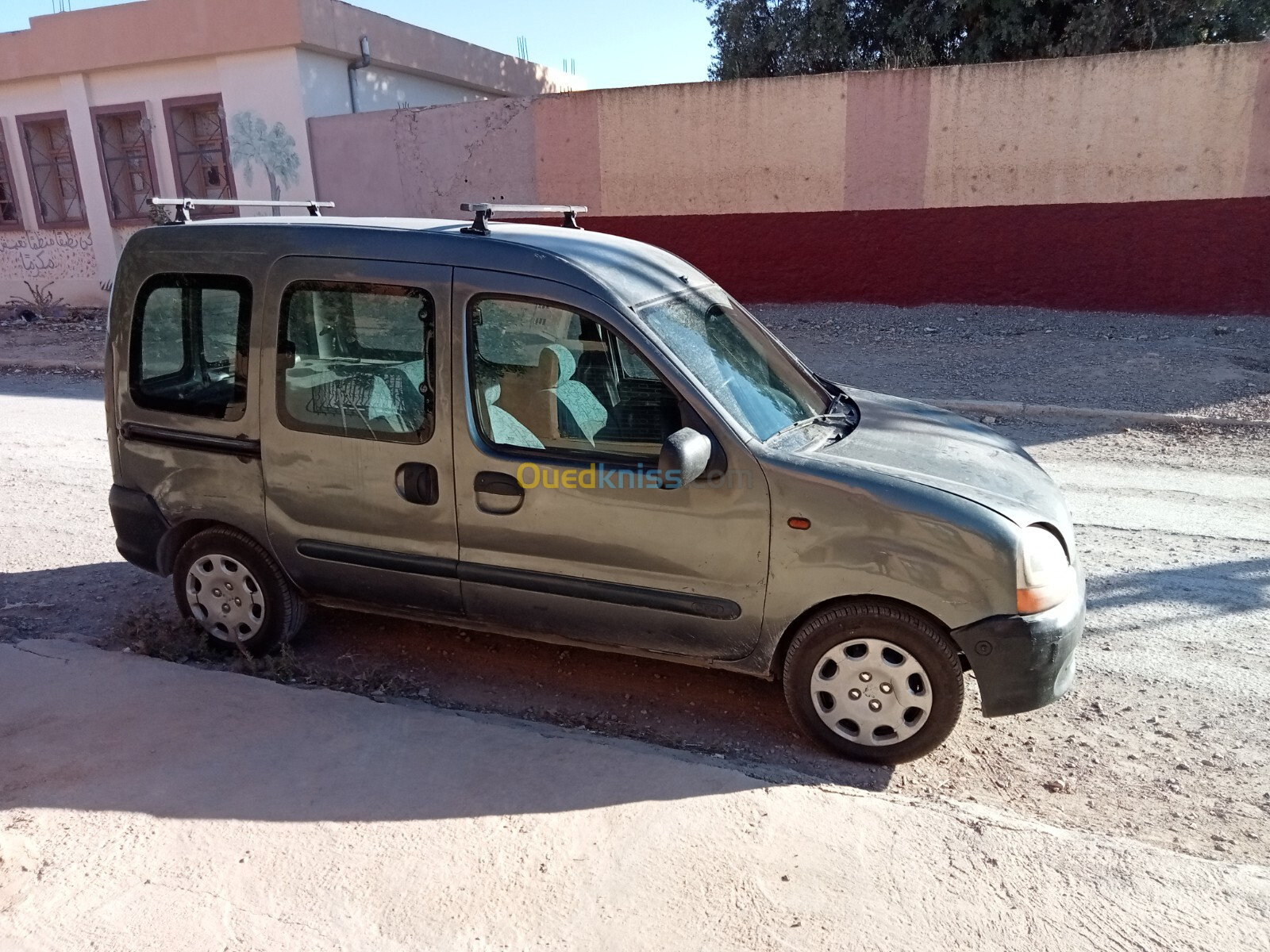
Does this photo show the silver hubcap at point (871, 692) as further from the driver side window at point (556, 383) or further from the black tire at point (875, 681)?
the driver side window at point (556, 383)

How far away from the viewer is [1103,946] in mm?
2605

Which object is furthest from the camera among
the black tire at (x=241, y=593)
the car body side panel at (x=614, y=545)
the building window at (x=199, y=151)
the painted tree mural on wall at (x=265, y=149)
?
the building window at (x=199, y=151)

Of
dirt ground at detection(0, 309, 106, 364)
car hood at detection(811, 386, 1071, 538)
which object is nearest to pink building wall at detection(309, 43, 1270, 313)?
dirt ground at detection(0, 309, 106, 364)

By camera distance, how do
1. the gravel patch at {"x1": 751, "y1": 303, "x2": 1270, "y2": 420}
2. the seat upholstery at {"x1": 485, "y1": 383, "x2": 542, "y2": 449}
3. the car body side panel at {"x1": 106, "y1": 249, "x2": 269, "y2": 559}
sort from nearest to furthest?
the seat upholstery at {"x1": 485, "y1": 383, "x2": 542, "y2": 449}
the car body side panel at {"x1": 106, "y1": 249, "x2": 269, "y2": 559}
the gravel patch at {"x1": 751, "y1": 303, "x2": 1270, "y2": 420}

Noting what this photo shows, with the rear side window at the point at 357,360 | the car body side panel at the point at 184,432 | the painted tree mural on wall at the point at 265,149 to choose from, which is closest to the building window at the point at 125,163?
the painted tree mural on wall at the point at 265,149

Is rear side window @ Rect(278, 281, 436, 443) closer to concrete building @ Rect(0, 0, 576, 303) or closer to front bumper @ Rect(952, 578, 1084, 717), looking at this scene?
front bumper @ Rect(952, 578, 1084, 717)

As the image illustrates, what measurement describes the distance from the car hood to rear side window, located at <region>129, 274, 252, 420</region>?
8.52 feet

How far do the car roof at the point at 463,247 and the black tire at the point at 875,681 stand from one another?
1.51m

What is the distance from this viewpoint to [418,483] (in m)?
3.95

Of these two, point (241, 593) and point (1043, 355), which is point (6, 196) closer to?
point (241, 593)

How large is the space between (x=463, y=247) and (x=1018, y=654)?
2.64m

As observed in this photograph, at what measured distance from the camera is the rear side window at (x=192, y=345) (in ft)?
13.9

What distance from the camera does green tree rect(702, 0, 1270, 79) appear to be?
15414 mm

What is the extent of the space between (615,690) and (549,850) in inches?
48.8
